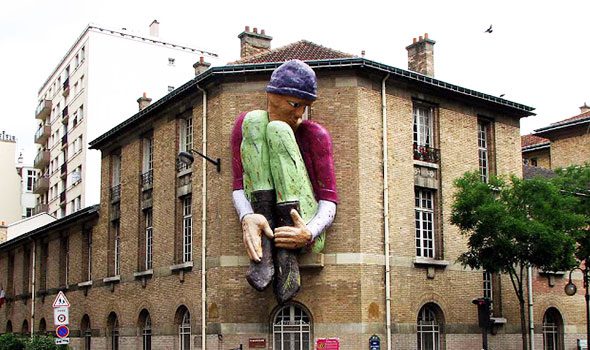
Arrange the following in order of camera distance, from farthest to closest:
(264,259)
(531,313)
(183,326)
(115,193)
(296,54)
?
(115,193) < (531,313) < (183,326) < (296,54) < (264,259)

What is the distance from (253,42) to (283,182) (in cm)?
794

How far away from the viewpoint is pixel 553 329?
31594 mm

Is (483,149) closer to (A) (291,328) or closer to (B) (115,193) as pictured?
(A) (291,328)

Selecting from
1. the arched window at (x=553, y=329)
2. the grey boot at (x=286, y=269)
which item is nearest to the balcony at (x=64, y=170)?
the arched window at (x=553, y=329)

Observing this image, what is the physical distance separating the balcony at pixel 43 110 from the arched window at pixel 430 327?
43.5 m

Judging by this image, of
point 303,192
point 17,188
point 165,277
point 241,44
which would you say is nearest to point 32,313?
point 165,277

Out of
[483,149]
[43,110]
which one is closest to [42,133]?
[43,110]

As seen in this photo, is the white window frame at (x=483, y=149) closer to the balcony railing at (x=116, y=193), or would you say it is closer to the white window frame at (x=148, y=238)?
the white window frame at (x=148, y=238)

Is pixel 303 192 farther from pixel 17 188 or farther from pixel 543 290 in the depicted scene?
pixel 17 188

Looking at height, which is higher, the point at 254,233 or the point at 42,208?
the point at 42,208

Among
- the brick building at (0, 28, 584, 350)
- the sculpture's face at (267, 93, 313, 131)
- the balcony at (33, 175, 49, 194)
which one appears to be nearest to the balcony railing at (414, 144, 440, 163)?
the brick building at (0, 28, 584, 350)

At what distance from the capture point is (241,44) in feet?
100

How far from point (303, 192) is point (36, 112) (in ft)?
154

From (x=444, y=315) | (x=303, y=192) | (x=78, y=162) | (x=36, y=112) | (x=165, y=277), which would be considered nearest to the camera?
(x=303, y=192)
